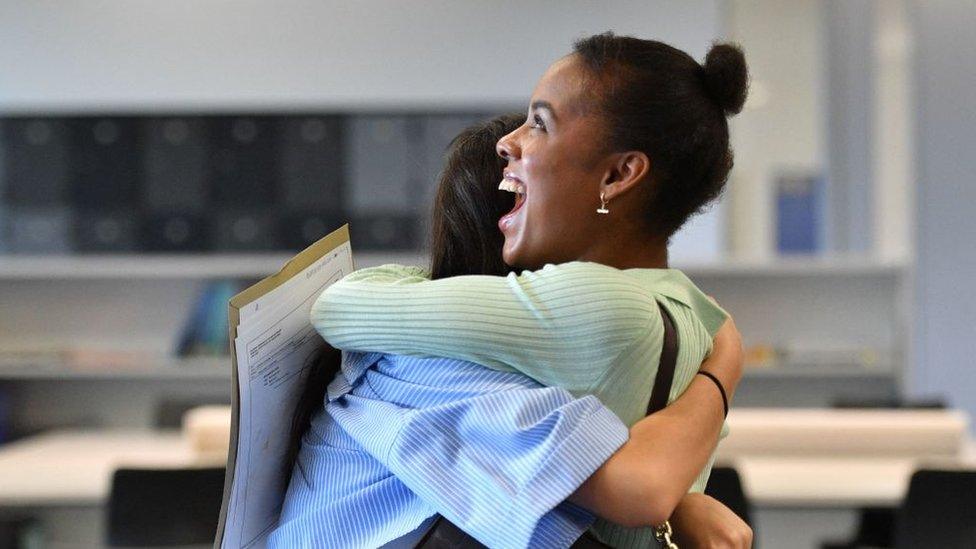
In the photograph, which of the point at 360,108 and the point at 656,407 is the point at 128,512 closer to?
the point at 656,407

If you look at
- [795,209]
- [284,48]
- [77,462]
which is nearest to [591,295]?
[77,462]

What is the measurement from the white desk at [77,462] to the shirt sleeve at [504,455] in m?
2.20

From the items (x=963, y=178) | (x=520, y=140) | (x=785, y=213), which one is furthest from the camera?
(x=785, y=213)

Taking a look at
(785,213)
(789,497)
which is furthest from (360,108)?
(789,497)

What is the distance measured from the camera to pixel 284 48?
7074 mm

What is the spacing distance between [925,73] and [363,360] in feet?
18.9

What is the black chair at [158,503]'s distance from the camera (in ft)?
9.62

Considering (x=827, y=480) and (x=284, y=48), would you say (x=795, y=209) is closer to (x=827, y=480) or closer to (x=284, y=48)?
(x=284, y=48)

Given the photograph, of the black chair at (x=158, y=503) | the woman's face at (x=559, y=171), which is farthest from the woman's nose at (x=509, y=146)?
the black chair at (x=158, y=503)

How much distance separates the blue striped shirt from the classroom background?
116 inches

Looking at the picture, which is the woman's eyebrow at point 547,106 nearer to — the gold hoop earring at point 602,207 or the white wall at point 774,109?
the gold hoop earring at point 602,207

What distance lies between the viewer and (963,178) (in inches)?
239

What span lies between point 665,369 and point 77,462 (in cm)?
342

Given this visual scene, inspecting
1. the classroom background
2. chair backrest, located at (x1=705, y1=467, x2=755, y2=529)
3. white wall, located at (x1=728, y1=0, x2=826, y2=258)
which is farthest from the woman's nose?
white wall, located at (x1=728, y1=0, x2=826, y2=258)
